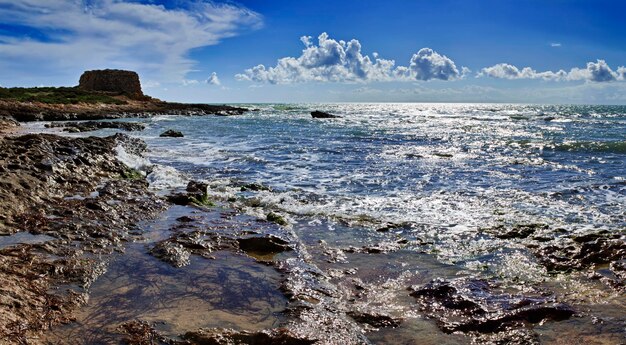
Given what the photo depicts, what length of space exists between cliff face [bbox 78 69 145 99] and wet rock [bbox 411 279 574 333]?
362 feet

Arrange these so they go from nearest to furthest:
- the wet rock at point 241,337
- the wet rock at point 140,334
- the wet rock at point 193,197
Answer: the wet rock at point 140,334, the wet rock at point 241,337, the wet rock at point 193,197

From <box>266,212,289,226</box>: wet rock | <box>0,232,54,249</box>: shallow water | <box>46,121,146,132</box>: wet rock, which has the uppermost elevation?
<box>46,121,146,132</box>: wet rock

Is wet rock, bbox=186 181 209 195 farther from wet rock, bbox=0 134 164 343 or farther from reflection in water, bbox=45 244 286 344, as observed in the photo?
reflection in water, bbox=45 244 286 344

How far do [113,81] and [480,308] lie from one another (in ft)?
376

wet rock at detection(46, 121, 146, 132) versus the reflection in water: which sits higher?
wet rock at detection(46, 121, 146, 132)

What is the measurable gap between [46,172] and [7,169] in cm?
87

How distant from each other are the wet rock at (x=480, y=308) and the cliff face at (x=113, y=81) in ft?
362

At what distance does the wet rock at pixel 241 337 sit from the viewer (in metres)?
4.24

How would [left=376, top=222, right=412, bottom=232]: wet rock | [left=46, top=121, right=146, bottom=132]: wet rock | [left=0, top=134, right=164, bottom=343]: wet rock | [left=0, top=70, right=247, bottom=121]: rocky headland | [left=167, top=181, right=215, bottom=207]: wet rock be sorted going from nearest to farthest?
1. [left=0, top=134, right=164, bottom=343]: wet rock
2. [left=376, top=222, right=412, bottom=232]: wet rock
3. [left=167, top=181, right=215, bottom=207]: wet rock
4. [left=46, top=121, right=146, bottom=132]: wet rock
5. [left=0, top=70, right=247, bottom=121]: rocky headland

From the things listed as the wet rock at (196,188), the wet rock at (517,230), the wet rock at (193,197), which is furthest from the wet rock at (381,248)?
the wet rock at (196,188)

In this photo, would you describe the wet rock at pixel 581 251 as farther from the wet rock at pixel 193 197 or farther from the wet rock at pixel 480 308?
the wet rock at pixel 193 197

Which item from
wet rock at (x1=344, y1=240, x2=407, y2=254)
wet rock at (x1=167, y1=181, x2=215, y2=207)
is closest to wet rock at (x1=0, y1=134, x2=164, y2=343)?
wet rock at (x1=167, y1=181, x2=215, y2=207)

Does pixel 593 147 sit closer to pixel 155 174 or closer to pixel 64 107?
pixel 155 174

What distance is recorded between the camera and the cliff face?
10431 cm
